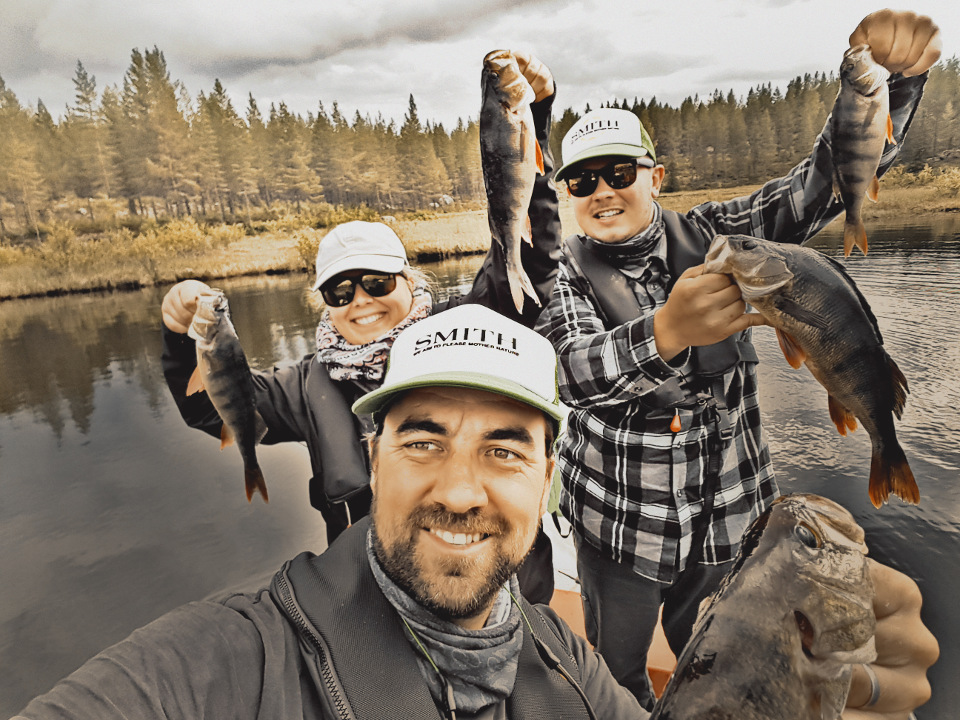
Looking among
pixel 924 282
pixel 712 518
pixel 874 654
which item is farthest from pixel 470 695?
pixel 924 282

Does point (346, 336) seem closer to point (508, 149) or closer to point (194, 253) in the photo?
point (508, 149)

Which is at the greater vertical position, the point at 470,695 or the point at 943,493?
the point at 470,695

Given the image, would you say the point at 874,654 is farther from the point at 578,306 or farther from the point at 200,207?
the point at 200,207

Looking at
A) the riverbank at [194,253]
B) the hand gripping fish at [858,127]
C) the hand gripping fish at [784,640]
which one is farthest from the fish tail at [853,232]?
the riverbank at [194,253]

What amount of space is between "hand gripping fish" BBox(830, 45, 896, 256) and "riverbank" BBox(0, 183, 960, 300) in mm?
28062

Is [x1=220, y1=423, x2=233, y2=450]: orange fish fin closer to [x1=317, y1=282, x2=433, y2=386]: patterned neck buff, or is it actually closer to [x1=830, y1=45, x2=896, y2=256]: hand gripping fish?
[x1=317, y1=282, x2=433, y2=386]: patterned neck buff

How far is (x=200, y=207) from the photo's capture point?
6106 centimetres

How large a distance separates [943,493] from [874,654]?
7467 millimetres

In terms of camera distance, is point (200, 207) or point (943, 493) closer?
point (943, 493)

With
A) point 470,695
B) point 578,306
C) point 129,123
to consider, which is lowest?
point 470,695

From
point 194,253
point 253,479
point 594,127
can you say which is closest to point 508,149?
point 594,127

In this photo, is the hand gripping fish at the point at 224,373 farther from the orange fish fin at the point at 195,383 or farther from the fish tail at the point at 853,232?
the fish tail at the point at 853,232

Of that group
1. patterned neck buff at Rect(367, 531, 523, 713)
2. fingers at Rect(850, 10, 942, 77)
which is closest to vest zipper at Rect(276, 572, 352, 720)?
patterned neck buff at Rect(367, 531, 523, 713)

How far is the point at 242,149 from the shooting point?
62.6 metres
